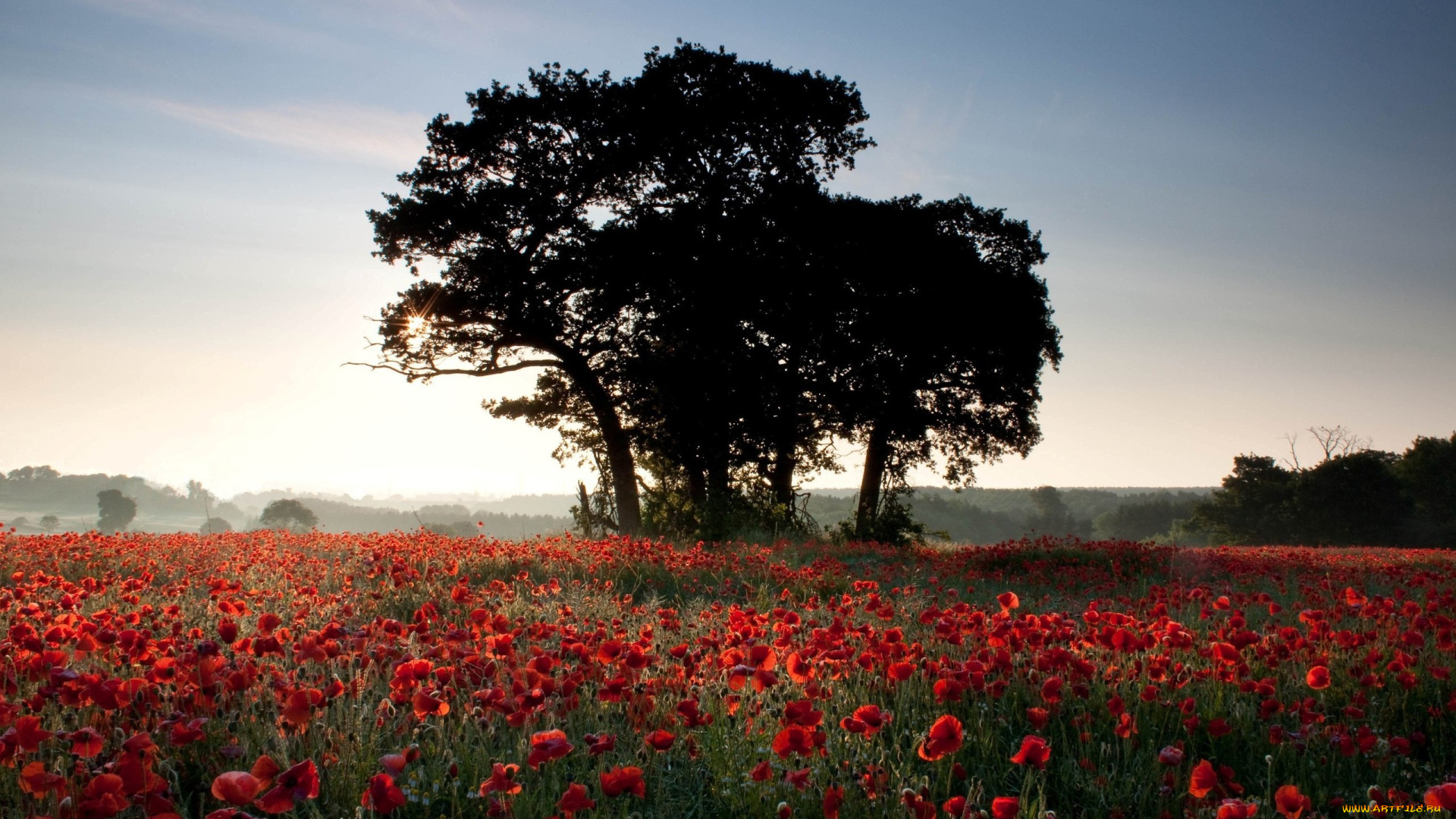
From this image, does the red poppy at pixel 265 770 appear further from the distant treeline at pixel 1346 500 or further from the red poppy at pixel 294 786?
the distant treeline at pixel 1346 500

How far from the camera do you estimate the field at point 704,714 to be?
2.47m

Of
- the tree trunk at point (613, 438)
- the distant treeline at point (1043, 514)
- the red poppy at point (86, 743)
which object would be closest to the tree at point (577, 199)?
the tree trunk at point (613, 438)

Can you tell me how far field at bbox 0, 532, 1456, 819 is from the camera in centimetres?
247

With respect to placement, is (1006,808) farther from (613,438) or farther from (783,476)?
(783,476)

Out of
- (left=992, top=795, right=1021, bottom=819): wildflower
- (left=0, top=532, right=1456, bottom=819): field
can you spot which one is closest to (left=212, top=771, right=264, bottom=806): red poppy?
(left=0, top=532, right=1456, bottom=819): field

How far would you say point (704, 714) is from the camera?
310cm

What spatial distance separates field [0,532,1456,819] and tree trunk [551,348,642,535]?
12.0 meters

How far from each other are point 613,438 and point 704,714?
14.9 meters

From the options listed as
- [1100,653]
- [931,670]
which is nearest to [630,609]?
[931,670]

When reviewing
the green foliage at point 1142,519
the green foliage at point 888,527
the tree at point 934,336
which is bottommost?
the green foliage at point 1142,519

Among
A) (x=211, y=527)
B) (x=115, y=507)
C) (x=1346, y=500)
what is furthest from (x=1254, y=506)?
(x=115, y=507)

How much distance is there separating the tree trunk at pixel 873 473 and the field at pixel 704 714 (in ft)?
44.5

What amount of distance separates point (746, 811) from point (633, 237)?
14.5 m

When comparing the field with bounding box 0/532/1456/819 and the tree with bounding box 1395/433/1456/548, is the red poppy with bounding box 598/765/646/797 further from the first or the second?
Answer: the tree with bounding box 1395/433/1456/548
